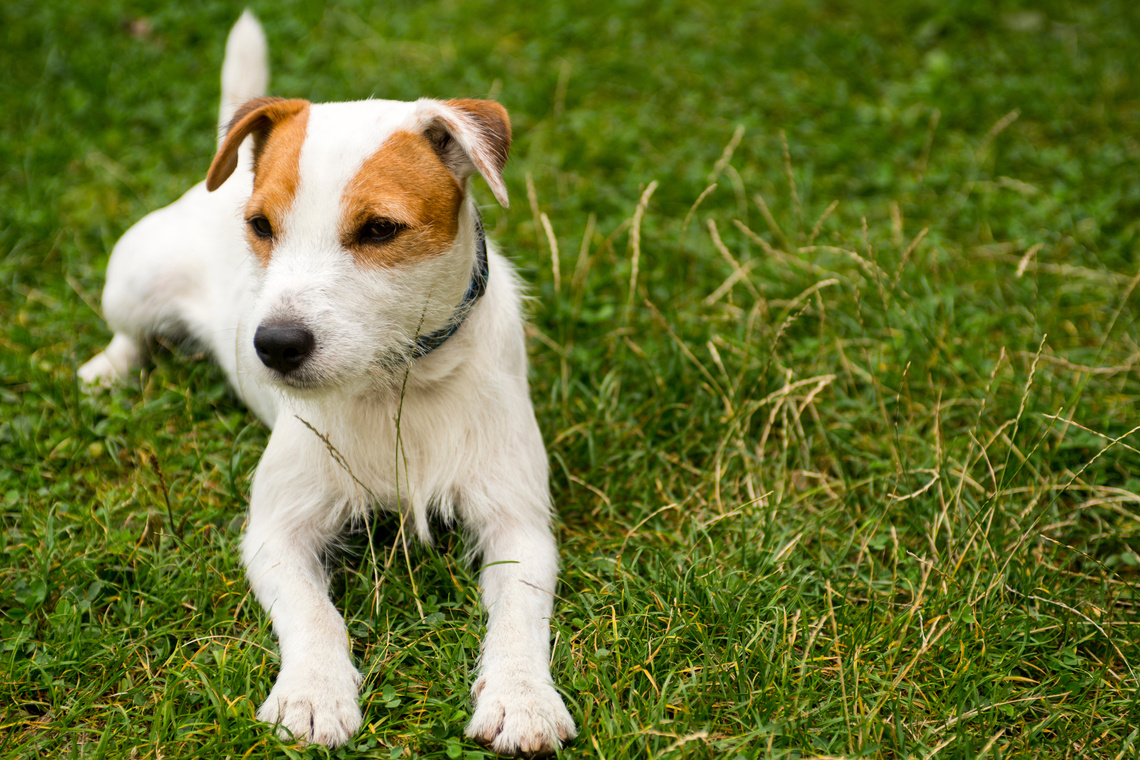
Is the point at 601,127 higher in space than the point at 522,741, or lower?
higher

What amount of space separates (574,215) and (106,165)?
2783 millimetres

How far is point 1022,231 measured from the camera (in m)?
4.76

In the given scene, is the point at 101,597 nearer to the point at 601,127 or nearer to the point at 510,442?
the point at 510,442

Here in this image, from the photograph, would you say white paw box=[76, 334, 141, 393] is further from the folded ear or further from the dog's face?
the folded ear

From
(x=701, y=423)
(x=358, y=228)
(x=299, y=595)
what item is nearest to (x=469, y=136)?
(x=358, y=228)

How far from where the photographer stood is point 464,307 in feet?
9.29

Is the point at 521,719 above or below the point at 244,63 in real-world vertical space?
below

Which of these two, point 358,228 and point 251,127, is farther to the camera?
point 251,127

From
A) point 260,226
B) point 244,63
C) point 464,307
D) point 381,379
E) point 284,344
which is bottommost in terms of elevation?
point 381,379

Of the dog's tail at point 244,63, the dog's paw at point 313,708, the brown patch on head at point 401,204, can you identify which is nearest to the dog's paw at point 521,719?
the dog's paw at point 313,708

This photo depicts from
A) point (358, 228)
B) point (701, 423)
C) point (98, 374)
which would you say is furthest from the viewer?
point (98, 374)

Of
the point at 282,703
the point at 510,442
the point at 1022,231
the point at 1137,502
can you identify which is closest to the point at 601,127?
the point at 1022,231

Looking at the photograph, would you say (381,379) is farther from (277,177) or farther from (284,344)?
(277,177)

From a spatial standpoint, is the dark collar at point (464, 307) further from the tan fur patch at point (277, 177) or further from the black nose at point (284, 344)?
the tan fur patch at point (277, 177)
